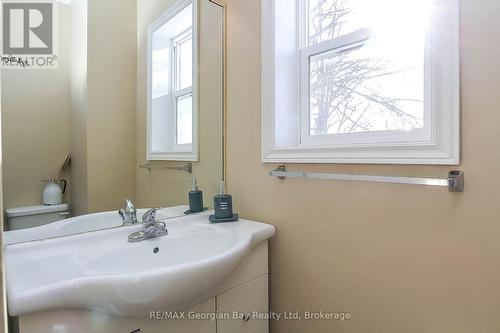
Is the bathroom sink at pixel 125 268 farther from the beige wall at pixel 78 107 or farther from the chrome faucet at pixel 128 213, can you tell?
the beige wall at pixel 78 107

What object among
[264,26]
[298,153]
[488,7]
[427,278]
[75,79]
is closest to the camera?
[488,7]

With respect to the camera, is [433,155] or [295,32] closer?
[433,155]

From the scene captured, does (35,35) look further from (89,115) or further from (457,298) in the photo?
(457,298)

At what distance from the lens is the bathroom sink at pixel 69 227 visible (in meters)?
0.92

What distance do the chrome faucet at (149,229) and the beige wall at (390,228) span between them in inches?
16.1

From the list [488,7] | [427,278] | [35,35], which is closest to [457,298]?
[427,278]

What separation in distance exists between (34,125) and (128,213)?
446 mm

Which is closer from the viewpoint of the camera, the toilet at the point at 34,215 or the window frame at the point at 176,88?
the toilet at the point at 34,215

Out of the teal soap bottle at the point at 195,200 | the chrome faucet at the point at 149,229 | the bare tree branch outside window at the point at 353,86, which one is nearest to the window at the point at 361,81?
the bare tree branch outside window at the point at 353,86

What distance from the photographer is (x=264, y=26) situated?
126cm

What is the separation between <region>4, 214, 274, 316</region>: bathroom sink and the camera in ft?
2.18

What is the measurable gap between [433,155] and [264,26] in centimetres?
86

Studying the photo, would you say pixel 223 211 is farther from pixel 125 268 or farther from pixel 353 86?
pixel 353 86

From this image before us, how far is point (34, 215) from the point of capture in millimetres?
958
